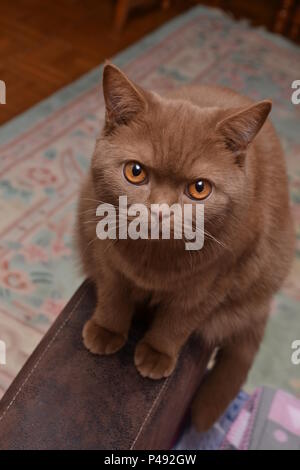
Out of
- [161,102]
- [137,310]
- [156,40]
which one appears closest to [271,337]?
[137,310]

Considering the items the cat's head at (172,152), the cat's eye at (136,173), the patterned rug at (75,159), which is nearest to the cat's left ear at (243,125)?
the cat's head at (172,152)

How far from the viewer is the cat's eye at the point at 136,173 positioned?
2.74 feet

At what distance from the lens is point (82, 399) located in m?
0.90

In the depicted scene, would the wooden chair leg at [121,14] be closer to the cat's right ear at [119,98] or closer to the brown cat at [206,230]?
the brown cat at [206,230]

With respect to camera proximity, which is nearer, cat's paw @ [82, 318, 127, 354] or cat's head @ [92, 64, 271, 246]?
cat's head @ [92, 64, 271, 246]

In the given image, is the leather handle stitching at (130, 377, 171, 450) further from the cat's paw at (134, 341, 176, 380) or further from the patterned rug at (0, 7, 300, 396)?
the patterned rug at (0, 7, 300, 396)

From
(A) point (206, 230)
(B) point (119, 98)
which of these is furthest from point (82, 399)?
(B) point (119, 98)

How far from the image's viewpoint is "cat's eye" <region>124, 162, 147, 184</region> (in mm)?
834

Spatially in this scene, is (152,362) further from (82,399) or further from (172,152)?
(172,152)

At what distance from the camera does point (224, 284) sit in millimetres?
976

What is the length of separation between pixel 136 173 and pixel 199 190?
0.11m

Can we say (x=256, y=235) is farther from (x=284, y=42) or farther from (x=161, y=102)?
(x=284, y=42)

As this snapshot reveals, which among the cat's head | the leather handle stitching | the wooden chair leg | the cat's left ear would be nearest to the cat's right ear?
the cat's head

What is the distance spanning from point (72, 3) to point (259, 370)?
271cm
